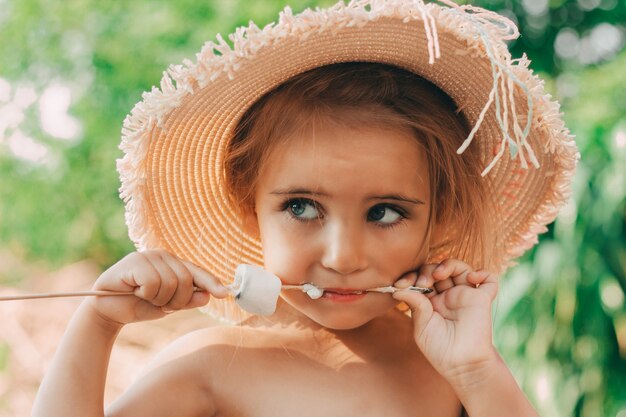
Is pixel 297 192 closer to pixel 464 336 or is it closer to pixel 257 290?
pixel 257 290

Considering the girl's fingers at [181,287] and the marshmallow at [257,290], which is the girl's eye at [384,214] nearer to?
the marshmallow at [257,290]

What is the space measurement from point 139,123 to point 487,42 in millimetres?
517

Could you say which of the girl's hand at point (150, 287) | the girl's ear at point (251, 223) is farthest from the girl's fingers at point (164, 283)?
the girl's ear at point (251, 223)

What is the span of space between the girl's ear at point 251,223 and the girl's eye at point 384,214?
25 cm

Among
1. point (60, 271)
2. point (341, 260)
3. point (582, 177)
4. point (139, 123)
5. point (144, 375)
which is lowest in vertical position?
point (60, 271)

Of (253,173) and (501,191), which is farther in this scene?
(501,191)

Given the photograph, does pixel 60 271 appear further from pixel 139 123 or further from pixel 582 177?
pixel 139 123

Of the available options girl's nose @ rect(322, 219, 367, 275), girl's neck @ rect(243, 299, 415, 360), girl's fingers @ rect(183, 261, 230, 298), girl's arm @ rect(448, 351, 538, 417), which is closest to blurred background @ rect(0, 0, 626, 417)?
girl's neck @ rect(243, 299, 415, 360)

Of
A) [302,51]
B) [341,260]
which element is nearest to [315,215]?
[341,260]

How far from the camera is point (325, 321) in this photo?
1.18 metres

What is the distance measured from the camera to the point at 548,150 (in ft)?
4.03

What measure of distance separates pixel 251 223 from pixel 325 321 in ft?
0.83

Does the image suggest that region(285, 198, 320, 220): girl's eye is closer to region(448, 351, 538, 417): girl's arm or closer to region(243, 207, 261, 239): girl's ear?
region(243, 207, 261, 239): girl's ear

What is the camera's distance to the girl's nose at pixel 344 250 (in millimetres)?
1092
